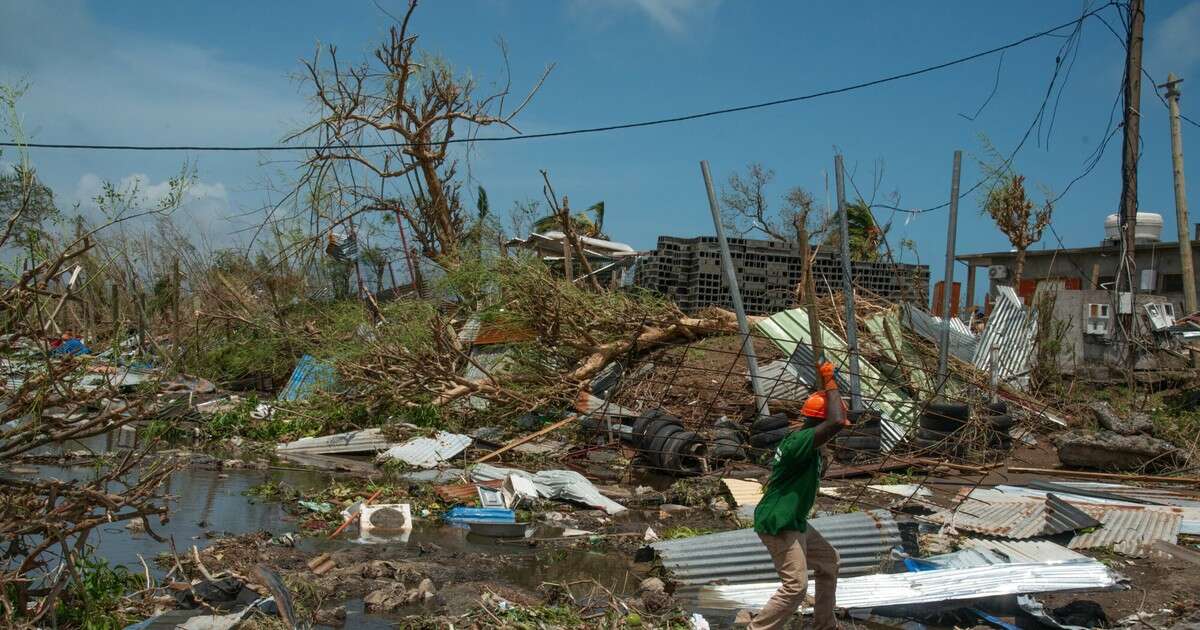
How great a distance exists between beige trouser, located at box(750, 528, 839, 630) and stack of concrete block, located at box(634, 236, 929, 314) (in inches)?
471

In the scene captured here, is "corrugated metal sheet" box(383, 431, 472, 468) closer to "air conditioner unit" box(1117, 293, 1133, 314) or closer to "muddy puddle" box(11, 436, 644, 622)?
"muddy puddle" box(11, 436, 644, 622)

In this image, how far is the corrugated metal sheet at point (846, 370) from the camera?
36.4ft

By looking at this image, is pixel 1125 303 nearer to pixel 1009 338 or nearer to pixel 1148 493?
pixel 1009 338

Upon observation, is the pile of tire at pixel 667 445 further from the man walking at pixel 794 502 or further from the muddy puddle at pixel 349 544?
the man walking at pixel 794 502

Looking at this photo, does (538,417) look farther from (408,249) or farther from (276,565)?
(408,249)

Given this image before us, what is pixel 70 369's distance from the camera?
418cm

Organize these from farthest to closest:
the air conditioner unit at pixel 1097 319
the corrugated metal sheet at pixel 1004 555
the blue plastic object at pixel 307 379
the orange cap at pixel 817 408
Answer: the air conditioner unit at pixel 1097 319 → the blue plastic object at pixel 307 379 → the corrugated metal sheet at pixel 1004 555 → the orange cap at pixel 817 408

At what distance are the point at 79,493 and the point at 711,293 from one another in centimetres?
1377

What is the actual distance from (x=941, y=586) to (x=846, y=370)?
20.1 feet

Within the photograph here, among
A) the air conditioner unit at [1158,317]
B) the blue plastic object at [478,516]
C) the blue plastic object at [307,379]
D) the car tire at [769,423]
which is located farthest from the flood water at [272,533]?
the air conditioner unit at [1158,317]

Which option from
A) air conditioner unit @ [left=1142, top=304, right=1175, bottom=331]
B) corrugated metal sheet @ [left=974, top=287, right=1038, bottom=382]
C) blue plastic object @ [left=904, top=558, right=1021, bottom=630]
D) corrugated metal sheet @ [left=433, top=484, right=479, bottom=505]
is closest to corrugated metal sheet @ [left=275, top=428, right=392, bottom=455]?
corrugated metal sheet @ [left=433, top=484, right=479, bottom=505]

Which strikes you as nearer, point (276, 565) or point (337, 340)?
point (276, 565)

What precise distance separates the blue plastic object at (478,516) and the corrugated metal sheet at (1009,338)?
8.50 metres

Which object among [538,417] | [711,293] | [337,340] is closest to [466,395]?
[538,417]
